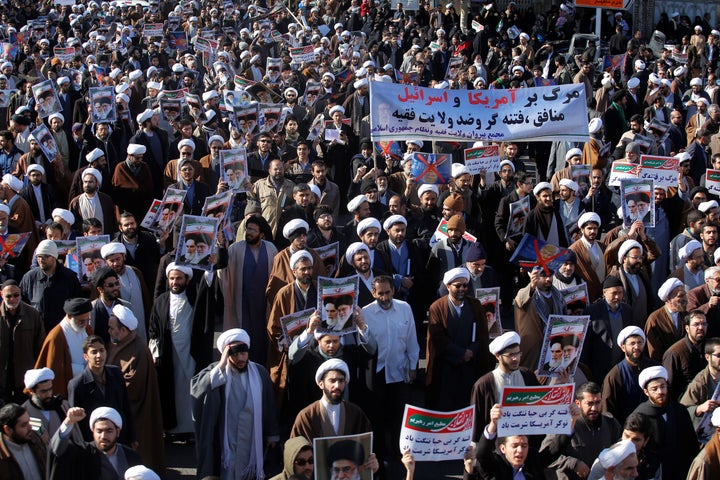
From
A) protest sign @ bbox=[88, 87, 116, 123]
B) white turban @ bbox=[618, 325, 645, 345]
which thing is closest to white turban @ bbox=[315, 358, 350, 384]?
white turban @ bbox=[618, 325, 645, 345]

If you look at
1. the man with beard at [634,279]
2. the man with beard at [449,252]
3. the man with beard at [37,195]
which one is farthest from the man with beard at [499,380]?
the man with beard at [37,195]

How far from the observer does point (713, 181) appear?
36.9 feet

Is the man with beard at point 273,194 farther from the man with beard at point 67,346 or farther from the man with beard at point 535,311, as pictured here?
the man with beard at point 67,346

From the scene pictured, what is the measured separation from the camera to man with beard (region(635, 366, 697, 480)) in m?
6.88

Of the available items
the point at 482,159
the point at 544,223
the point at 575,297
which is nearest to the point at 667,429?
the point at 575,297

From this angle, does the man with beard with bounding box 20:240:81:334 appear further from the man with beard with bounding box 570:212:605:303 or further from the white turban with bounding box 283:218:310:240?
the man with beard with bounding box 570:212:605:303

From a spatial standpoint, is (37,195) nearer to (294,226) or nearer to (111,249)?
(111,249)

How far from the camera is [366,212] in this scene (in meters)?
9.97

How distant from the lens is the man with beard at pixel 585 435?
22.0ft

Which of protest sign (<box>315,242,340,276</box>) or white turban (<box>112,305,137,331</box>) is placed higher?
white turban (<box>112,305,137,331</box>)

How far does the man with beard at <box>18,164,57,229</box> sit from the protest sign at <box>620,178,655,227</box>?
17.7 feet

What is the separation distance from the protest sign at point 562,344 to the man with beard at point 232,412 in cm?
181

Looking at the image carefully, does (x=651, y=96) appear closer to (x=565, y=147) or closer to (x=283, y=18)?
(x=565, y=147)

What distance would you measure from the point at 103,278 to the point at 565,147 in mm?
6794
